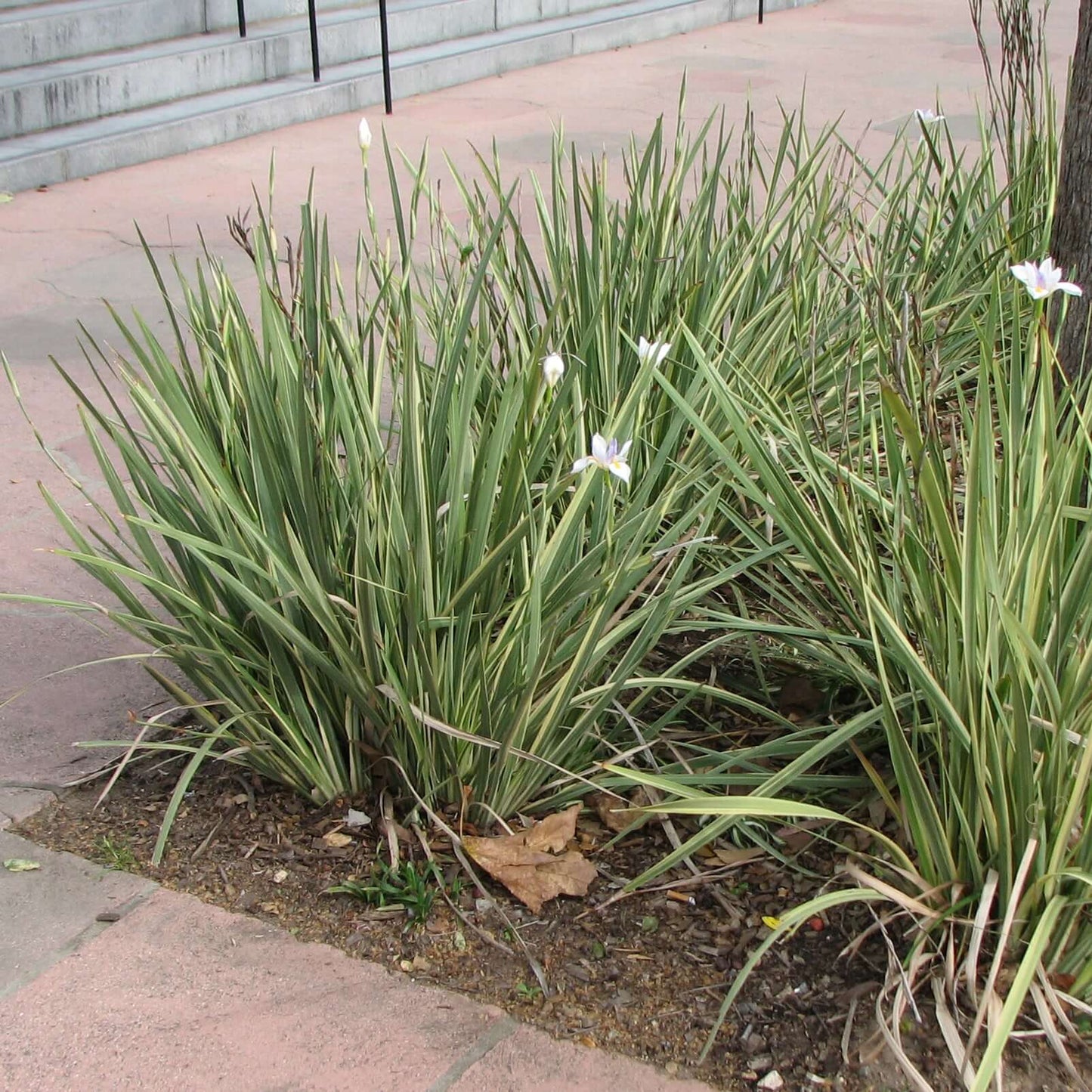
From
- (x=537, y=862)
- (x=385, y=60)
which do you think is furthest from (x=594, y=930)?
(x=385, y=60)

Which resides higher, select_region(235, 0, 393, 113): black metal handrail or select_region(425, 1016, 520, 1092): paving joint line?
select_region(235, 0, 393, 113): black metal handrail

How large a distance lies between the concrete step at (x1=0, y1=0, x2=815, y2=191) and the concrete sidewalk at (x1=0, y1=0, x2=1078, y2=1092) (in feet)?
0.53

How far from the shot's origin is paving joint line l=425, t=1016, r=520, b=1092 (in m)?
1.89

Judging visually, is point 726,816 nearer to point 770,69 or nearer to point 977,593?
point 977,593

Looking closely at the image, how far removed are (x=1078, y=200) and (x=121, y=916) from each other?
8.84 ft

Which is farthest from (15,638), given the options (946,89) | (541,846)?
(946,89)

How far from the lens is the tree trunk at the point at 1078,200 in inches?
130

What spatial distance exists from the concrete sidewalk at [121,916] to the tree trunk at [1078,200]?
225cm

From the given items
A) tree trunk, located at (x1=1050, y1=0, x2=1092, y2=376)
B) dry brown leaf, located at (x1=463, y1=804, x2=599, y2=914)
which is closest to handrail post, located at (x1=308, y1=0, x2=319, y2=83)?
tree trunk, located at (x1=1050, y1=0, x2=1092, y2=376)

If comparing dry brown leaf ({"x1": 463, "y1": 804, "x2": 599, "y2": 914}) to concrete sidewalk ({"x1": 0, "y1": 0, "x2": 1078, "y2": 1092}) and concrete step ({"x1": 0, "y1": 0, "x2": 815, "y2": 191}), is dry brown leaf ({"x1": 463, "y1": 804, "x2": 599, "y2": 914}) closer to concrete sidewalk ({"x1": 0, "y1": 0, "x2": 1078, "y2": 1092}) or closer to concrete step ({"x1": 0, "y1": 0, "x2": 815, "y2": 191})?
concrete sidewalk ({"x1": 0, "y1": 0, "x2": 1078, "y2": 1092})

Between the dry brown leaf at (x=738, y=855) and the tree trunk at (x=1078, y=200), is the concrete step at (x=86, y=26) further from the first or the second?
the dry brown leaf at (x=738, y=855)

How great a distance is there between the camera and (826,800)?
2350mm

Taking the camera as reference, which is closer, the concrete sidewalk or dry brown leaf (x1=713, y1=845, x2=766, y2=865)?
the concrete sidewalk

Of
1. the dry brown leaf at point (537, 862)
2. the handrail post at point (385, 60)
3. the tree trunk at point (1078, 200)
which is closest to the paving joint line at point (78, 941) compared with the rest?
the dry brown leaf at point (537, 862)
